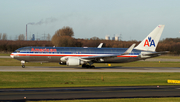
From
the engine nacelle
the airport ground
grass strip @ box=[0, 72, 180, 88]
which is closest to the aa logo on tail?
the airport ground

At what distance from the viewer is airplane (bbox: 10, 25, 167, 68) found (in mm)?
41219

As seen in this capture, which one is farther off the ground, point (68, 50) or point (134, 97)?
point (68, 50)

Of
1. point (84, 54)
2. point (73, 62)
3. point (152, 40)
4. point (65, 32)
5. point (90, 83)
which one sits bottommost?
point (90, 83)

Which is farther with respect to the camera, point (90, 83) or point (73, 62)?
point (73, 62)

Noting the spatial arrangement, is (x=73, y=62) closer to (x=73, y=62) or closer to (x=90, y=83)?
(x=73, y=62)

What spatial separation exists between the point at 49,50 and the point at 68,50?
147 inches

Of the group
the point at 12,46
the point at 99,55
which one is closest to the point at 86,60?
the point at 99,55

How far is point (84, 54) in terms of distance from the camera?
42688 millimetres

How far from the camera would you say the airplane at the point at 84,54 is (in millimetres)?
41219

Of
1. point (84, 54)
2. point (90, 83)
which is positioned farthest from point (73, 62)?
point (90, 83)

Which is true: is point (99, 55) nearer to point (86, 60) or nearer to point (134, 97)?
point (86, 60)

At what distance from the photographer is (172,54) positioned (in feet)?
309

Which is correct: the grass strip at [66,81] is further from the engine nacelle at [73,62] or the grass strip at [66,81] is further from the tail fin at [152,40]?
the tail fin at [152,40]

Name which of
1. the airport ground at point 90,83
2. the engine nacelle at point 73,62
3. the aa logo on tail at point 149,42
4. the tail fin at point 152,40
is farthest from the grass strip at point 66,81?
the aa logo on tail at point 149,42
